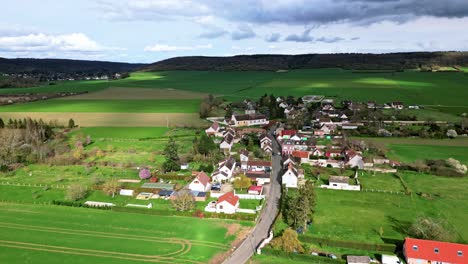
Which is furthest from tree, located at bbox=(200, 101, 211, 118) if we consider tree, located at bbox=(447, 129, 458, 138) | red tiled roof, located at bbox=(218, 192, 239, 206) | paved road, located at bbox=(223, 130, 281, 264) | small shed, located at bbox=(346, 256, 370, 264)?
small shed, located at bbox=(346, 256, 370, 264)

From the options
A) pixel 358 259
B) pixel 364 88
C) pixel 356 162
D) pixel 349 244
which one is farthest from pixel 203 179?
pixel 364 88

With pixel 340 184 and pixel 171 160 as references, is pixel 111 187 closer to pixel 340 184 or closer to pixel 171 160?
pixel 171 160

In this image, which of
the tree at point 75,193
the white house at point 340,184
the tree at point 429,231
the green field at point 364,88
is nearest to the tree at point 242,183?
the white house at point 340,184

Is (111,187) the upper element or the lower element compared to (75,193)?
upper

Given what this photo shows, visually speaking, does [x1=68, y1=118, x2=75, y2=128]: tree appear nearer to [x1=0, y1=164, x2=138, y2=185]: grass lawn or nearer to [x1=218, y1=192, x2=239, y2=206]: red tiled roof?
[x1=0, y1=164, x2=138, y2=185]: grass lawn

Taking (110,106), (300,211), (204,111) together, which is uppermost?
(204,111)

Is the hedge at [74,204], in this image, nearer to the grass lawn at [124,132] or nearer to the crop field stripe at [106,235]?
the crop field stripe at [106,235]
